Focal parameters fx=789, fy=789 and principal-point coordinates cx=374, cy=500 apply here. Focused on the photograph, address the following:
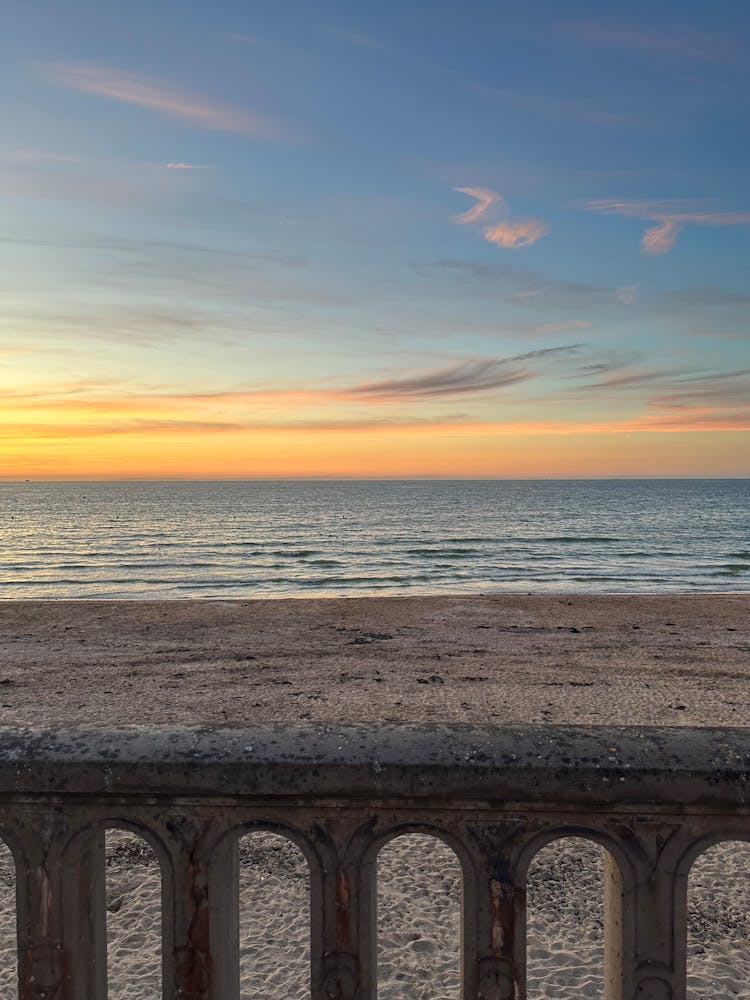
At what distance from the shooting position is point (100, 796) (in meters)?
1.86

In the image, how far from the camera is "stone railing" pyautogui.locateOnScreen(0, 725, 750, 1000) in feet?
5.86

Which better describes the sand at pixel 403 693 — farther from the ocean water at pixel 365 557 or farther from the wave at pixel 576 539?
the wave at pixel 576 539

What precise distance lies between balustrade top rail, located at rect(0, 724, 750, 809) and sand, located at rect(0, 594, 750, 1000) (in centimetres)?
44

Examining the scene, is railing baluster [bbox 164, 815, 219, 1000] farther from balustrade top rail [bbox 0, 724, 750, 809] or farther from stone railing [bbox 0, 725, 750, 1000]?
balustrade top rail [bbox 0, 724, 750, 809]

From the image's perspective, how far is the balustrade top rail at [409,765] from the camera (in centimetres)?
177

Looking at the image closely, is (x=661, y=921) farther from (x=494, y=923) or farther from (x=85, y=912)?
(x=85, y=912)

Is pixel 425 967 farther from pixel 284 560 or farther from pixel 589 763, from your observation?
pixel 284 560

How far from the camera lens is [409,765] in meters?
1.80

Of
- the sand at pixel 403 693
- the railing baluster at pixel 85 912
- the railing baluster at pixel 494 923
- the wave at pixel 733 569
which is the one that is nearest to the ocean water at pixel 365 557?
the wave at pixel 733 569

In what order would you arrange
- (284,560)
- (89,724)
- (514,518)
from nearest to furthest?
(89,724)
(284,560)
(514,518)

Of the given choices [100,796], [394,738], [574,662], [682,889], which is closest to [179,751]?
[100,796]

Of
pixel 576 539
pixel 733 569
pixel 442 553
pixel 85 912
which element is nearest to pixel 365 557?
pixel 442 553

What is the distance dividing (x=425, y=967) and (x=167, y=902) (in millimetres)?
3569

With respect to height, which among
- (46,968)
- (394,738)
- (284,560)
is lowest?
(284,560)
